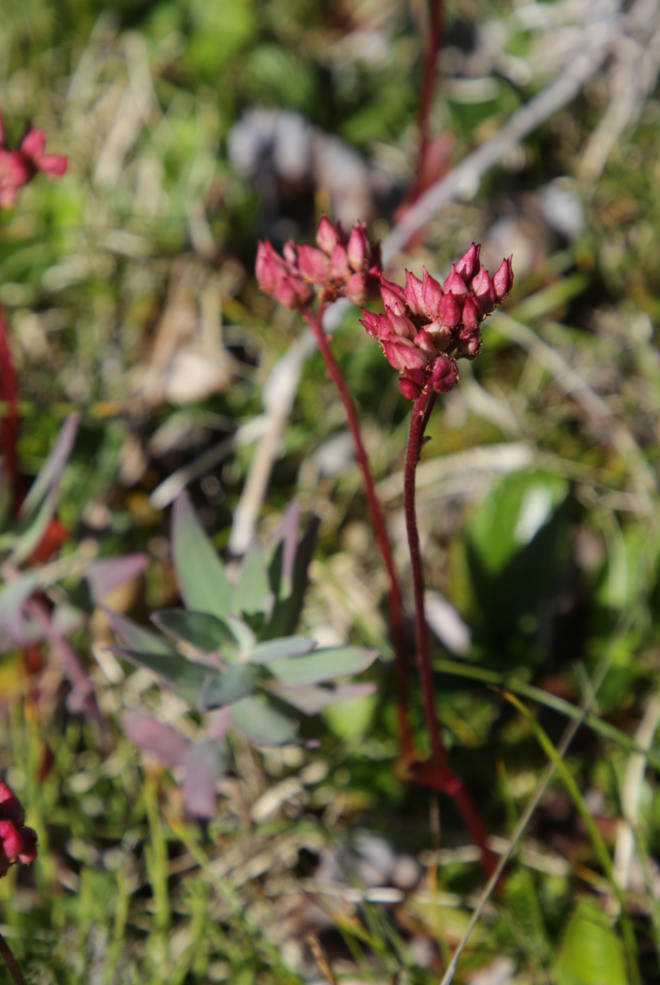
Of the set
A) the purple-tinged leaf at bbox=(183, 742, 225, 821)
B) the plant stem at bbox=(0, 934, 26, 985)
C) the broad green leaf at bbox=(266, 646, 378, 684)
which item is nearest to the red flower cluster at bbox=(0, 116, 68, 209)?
the broad green leaf at bbox=(266, 646, 378, 684)

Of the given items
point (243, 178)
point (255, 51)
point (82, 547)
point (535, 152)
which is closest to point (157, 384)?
point (82, 547)

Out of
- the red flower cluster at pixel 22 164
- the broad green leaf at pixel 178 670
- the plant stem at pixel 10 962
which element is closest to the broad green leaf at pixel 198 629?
the broad green leaf at pixel 178 670

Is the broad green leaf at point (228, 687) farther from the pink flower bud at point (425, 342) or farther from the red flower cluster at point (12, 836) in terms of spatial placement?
the pink flower bud at point (425, 342)

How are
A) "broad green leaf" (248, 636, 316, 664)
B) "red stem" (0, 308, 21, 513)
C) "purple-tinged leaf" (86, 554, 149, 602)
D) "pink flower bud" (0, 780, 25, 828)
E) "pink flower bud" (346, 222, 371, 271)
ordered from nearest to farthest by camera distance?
"pink flower bud" (0, 780, 25, 828)
"pink flower bud" (346, 222, 371, 271)
"broad green leaf" (248, 636, 316, 664)
"red stem" (0, 308, 21, 513)
"purple-tinged leaf" (86, 554, 149, 602)

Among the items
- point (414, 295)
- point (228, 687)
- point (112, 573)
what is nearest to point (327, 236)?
point (414, 295)

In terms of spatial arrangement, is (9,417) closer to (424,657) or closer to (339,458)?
(339,458)

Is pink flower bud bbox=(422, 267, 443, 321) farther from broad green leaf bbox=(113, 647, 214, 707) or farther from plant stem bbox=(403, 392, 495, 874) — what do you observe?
broad green leaf bbox=(113, 647, 214, 707)
